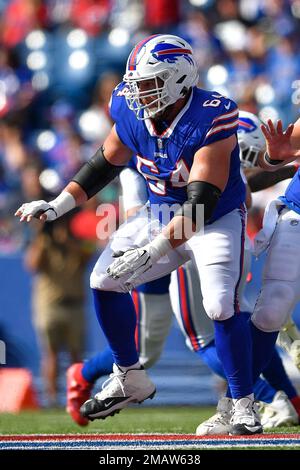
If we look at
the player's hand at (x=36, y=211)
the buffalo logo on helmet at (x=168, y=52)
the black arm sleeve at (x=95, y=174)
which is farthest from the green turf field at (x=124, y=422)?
the buffalo logo on helmet at (x=168, y=52)

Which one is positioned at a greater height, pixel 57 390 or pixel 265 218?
pixel 265 218

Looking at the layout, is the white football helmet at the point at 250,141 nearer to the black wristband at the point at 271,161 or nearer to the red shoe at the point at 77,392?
the black wristband at the point at 271,161

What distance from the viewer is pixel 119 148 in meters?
5.48

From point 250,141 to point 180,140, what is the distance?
1067 mm

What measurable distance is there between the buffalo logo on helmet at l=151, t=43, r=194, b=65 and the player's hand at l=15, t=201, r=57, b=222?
2.98 ft

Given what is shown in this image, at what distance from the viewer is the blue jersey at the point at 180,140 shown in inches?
199

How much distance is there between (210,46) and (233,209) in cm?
666

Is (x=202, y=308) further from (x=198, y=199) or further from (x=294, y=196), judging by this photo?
(x=198, y=199)

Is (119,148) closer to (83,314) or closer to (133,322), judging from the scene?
(133,322)

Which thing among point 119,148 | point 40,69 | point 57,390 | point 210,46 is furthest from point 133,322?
point 40,69

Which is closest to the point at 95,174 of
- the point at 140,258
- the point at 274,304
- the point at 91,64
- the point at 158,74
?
the point at 158,74

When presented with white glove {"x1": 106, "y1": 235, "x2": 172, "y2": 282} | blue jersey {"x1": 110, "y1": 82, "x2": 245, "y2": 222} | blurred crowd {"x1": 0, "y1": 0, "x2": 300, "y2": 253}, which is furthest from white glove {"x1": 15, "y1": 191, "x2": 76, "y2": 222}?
blurred crowd {"x1": 0, "y1": 0, "x2": 300, "y2": 253}

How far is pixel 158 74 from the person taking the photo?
16.8ft

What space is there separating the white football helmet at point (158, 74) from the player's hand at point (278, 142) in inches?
18.2
